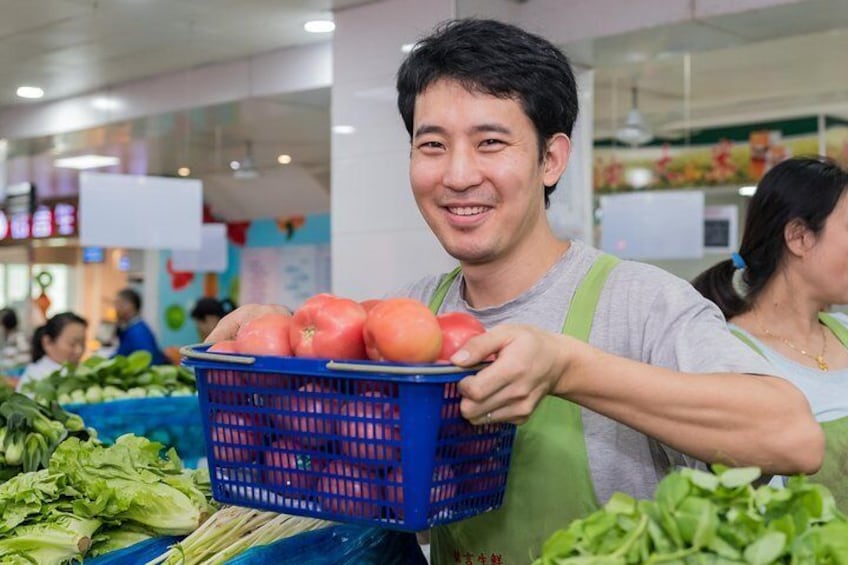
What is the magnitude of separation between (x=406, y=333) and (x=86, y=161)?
11.0m

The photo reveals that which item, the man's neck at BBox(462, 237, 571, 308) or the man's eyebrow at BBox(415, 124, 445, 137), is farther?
the man's neck at BBox(462, 237, 571, 308)

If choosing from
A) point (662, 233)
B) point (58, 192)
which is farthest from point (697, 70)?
point (58, 192)

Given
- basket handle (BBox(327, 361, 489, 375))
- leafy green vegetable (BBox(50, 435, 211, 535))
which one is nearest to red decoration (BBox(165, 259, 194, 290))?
leafy green vegetable (BBox(50, 435, 211, 535))

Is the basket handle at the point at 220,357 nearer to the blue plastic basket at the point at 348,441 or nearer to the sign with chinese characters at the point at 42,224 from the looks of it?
the blue plastic basket at the point at 348,441

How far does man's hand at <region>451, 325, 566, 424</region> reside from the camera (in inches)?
52.1

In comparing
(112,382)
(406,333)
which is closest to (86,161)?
(112,382)

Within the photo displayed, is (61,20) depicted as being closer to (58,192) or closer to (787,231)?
(787,231)

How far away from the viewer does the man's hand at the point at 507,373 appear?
1323 mm

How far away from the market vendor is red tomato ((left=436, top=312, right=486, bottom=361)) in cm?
17

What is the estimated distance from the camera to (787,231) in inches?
119

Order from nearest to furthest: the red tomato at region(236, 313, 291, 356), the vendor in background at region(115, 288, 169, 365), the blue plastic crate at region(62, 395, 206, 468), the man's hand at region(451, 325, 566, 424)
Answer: the man's hand at region(451, 325, 566, 424)
the red tomato at region(236, 313, 291, 356)
the blue plastic crate at region(62, 395, 206, 468)
the vendor in background at region(115, 288, 169, 365)

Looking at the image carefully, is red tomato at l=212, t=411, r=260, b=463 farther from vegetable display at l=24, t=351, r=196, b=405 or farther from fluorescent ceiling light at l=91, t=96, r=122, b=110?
fluorescent ceiling light at l=91, t=96, r=122, b=110

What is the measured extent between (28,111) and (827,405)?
9.26 metres

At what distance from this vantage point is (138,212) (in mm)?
7074
